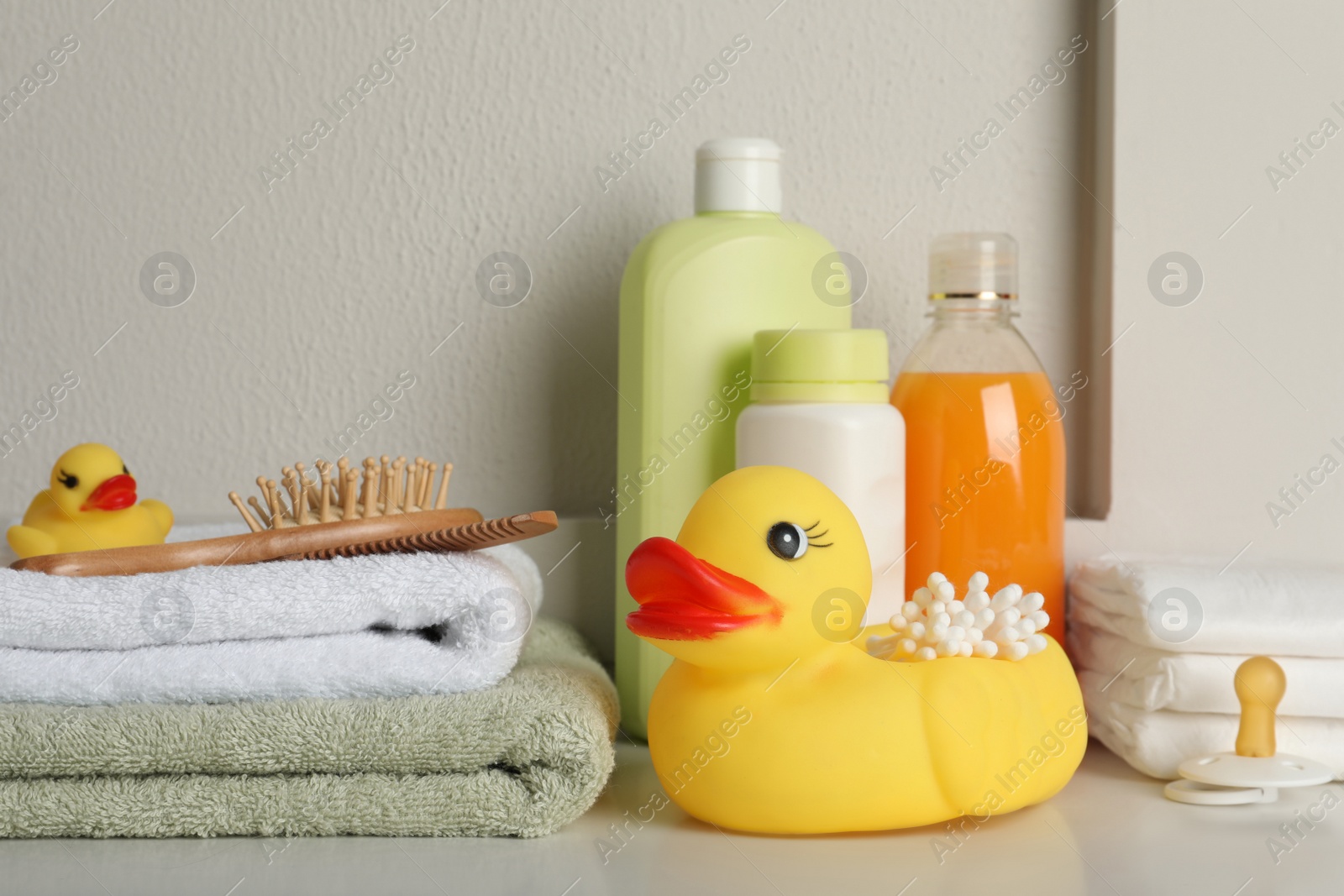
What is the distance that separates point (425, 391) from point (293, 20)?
0.30 metres

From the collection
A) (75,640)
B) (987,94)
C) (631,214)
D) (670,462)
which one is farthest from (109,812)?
(987,94)

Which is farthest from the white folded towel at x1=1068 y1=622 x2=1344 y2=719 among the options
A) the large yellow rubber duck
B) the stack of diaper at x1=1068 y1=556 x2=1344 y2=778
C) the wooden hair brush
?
the wooden hair brush

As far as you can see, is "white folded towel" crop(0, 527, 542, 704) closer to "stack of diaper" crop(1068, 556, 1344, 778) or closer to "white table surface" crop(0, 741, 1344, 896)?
"white table surface" crop(0, 741, 1344, 896)

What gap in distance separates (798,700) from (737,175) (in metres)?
0.36

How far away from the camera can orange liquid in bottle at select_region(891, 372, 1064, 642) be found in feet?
2.32

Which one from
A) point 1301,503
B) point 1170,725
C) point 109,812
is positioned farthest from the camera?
point 1301,503

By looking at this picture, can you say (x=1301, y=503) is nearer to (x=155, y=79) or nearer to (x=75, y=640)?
(x=75, y=640)

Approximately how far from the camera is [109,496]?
624 mm

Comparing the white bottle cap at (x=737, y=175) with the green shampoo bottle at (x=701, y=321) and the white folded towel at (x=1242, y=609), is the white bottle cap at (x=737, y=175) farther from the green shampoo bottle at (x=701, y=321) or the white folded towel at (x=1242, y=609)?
the white folded towel at (x=1242, y=609)

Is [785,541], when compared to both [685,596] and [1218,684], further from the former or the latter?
[1218,684]

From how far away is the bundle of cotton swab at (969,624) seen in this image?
1.86ft

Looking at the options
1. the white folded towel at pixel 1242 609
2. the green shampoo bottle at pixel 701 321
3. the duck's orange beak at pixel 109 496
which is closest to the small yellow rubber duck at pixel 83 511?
the duck's orange beak at pixel 109 496

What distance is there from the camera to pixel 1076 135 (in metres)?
0.83

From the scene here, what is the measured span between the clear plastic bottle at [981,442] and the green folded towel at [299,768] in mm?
296
